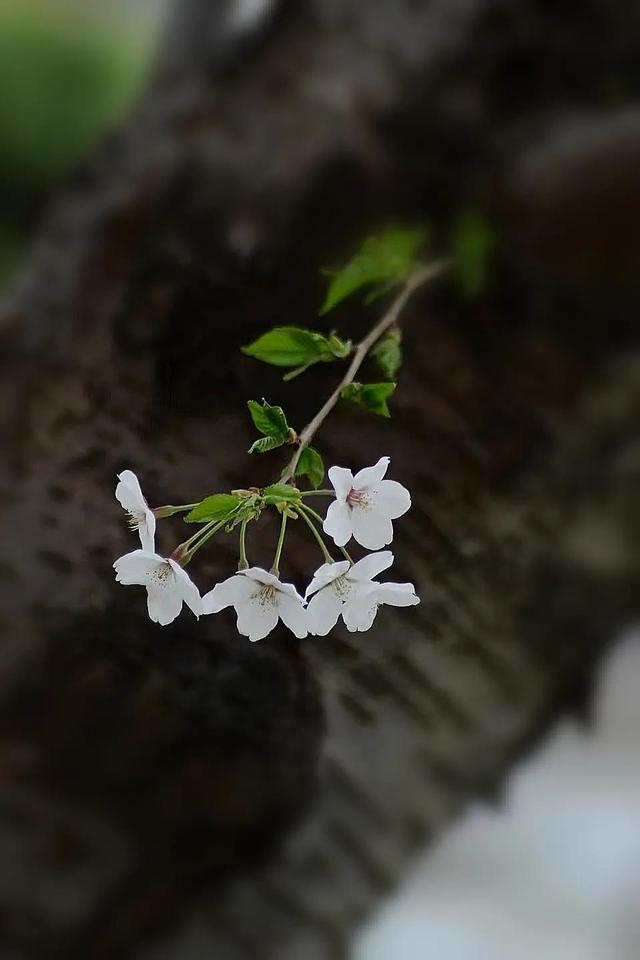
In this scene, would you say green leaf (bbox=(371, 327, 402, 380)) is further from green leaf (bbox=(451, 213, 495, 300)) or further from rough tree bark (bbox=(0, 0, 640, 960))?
green leaf (bbox=(451, 213, 495, 300))

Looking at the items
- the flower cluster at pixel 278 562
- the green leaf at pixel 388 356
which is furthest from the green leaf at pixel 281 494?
the green leaf at pixel 388 356

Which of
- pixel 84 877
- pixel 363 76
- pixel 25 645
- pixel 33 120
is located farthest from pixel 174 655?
pixel 33 120

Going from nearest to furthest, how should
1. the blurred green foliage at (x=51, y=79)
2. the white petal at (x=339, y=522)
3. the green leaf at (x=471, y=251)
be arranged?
1. the white petal at (x=339, y=522)
2. the green leaf at (x=471, y=251)
3. the blurred green foliage at (x=51, y=79)

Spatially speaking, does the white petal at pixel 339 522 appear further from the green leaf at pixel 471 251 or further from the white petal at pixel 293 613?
the green leaf at pixel 471 251

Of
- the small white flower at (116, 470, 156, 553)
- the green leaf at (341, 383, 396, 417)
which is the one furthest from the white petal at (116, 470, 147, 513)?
the green leaf at (341, 383, 396, 417)

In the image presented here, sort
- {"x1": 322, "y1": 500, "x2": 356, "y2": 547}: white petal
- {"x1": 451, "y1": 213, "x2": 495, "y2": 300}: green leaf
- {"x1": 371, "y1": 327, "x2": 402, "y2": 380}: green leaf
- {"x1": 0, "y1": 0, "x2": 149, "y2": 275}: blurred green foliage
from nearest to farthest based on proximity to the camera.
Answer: {"x1": 322, "y1": 500, "x2": 356, "y2": 547}: white petal
{"x1": 371, "y1": 327, "x2": 402, "y2": 380}: green leaf
{"x1": 451, "y1": 213, "x2": 495, "y2": 300}: green leaf
{"x1": 0, "y1": 0, "x2": 149, "y2": 275}: blurred green foliage

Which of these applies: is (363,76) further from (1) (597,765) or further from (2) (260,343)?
(1) (597,765)

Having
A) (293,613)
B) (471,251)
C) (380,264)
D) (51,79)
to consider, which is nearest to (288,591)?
(293,613)

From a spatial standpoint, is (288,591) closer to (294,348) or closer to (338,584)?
(338,584)
